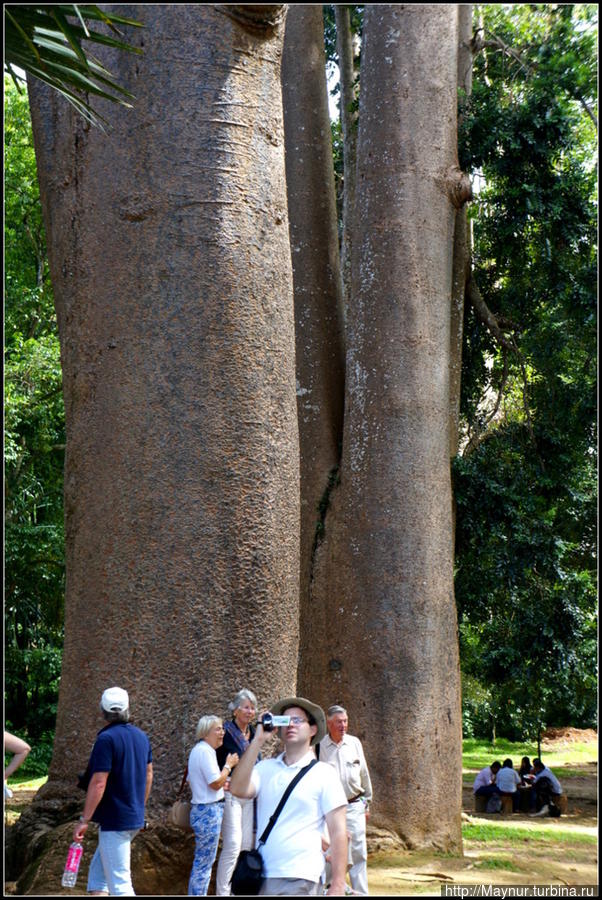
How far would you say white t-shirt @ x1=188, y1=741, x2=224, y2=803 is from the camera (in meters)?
5.13

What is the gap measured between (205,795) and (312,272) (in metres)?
5.82

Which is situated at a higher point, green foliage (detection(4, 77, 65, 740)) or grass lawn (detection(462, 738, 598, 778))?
green foliage (detection(4, 77, 65, 740))

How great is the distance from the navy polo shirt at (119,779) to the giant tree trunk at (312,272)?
14.0 ft

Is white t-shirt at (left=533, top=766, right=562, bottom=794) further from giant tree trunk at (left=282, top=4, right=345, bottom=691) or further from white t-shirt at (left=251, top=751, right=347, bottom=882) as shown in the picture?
white t-shirt at (left=251, top=751, right=347, bottom=882)

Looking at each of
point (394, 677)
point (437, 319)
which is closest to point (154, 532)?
point (394, 677)

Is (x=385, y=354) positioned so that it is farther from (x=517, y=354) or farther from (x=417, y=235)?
(x=517, y=354)

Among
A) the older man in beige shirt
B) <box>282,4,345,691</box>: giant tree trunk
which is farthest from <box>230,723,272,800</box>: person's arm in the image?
<box>282,4,345,691</box>: giant tree trunk

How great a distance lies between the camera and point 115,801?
4.75 m

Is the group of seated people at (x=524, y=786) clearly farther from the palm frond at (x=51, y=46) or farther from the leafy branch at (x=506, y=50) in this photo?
the palm frond at (x=51, y=46)

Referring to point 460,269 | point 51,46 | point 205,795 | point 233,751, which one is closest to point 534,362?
point 460,269

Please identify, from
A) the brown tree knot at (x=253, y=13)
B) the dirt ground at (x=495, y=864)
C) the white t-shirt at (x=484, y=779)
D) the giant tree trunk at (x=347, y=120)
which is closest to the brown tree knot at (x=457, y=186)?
the giant tree trunk at (x=347, y=120)

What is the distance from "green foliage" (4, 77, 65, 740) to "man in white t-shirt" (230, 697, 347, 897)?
496 inches

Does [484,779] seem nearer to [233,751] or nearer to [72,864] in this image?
[233,751]

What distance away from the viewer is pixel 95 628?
557 cm
